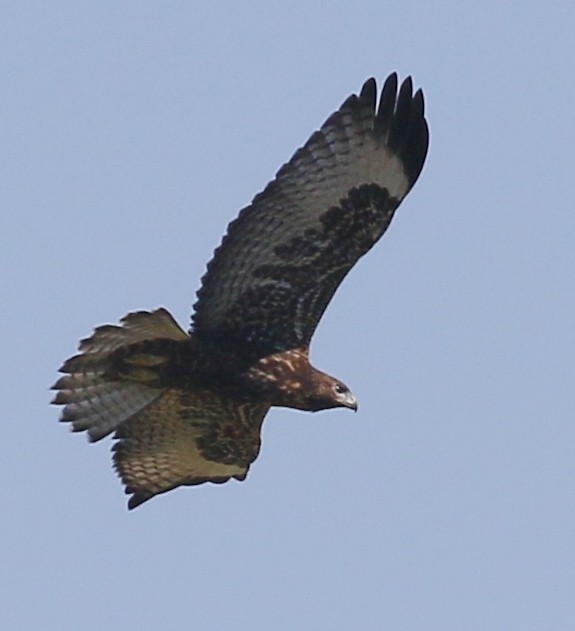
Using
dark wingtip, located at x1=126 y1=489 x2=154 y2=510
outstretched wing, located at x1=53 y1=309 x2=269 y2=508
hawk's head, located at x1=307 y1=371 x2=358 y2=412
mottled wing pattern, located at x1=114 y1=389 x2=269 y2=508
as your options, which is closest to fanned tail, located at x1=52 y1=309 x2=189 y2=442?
outstretched wing, located at x1=53 y1=309 x2=269 y2=508

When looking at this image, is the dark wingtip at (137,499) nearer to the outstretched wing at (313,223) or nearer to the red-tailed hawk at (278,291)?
the red-tailed hawk at (278,291)

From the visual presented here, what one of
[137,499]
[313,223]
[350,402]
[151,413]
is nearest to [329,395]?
[350,402]

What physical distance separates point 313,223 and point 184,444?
1.99 metres

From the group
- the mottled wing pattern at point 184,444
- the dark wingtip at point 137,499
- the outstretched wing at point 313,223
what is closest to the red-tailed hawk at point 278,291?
the outstretched wing at point 313,223

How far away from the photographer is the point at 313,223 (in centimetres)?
1445

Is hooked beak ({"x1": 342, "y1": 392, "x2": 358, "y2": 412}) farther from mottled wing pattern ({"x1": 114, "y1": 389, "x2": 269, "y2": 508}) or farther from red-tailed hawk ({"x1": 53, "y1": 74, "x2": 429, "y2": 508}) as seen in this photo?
mottled wing pattern ({"x1": 114, "y1": 389, "x2": 269, "y2": 508})

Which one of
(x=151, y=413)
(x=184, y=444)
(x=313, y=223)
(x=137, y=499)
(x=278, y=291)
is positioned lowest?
(x=137, y=499)

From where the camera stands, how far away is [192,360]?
14.5 metres

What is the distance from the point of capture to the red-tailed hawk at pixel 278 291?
564 inches

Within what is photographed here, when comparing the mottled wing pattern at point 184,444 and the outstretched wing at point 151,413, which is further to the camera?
the mottled wing pattern at point 184,444

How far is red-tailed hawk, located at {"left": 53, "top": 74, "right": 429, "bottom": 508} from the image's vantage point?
14336 millimetres

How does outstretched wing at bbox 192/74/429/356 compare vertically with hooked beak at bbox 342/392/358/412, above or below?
above

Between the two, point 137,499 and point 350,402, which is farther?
point 137,499

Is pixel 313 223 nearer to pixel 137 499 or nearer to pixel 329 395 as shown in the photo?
pixel 329 395
